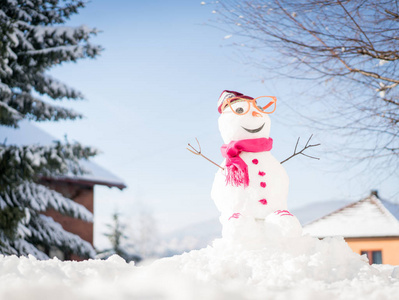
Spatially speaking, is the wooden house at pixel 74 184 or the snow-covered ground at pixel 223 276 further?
the wooden house at pixel 74 184

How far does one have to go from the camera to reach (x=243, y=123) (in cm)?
404

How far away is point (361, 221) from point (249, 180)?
10555 mm

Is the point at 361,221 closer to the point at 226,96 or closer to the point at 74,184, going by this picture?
the point at 74,184

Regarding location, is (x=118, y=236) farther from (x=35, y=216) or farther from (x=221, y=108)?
(x=221, y=108)

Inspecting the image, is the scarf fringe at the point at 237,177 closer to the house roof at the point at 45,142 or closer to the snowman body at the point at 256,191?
the snowman body at the point at 256,191

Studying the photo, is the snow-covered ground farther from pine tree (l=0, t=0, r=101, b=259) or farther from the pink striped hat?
pine tree (l=0, t=0, r=101, b=259)

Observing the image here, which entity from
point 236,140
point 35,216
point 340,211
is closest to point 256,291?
point 236,140

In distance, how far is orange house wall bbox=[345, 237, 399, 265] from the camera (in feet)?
41.3

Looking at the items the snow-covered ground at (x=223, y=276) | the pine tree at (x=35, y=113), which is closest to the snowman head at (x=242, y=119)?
the snow-covered ground at (x=223, y=276)

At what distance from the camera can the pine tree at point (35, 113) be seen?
27.2 ft

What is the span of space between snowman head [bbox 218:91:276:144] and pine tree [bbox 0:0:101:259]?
16.6 feet

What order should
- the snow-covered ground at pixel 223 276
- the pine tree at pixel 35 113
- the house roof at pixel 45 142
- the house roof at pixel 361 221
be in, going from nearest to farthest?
1. the snow-covered ground at pixel 223 276
2. the pine tree at pixel 35 113
3. the house roof at pixel 45 142
4. the house roof at pixel 361 221

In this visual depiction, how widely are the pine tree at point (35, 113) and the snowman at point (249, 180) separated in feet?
16.9

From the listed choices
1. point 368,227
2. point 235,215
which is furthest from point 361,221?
point 235,215
